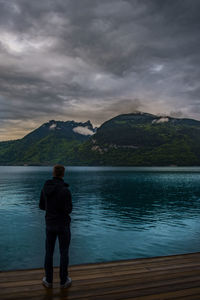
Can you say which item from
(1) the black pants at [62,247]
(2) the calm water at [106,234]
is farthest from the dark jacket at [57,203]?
(2) the calm water at [106,234]

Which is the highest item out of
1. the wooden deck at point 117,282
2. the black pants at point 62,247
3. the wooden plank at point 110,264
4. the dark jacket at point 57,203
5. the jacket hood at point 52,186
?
the jacket hood at point 52,186

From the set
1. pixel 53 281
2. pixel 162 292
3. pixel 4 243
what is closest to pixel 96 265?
pixel 53 281

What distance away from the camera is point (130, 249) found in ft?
63.5

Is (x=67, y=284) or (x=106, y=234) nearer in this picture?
(x=67, y=284)

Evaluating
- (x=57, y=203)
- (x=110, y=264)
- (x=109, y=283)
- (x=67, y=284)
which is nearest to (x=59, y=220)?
(x=57, y=203)

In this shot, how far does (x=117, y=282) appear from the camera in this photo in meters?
7.63

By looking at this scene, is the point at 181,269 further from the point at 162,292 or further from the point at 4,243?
the point at 4,243

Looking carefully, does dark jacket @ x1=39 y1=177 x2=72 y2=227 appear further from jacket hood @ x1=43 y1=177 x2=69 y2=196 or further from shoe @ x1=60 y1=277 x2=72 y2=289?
shoe @ x1=60 y1=277 x2=72 y2=289

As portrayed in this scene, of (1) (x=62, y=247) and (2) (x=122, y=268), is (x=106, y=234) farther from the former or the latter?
(1) (x=62, y=247)

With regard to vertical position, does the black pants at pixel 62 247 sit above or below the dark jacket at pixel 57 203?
Answer: below

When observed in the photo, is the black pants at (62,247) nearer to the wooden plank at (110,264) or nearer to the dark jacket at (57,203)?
the dark jacket at (57,203)

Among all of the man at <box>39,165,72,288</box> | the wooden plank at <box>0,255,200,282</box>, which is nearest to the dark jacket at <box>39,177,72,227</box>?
the man at <box>39,165,72,288</box>

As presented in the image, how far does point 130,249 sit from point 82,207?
2080cm

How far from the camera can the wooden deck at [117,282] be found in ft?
22.3
